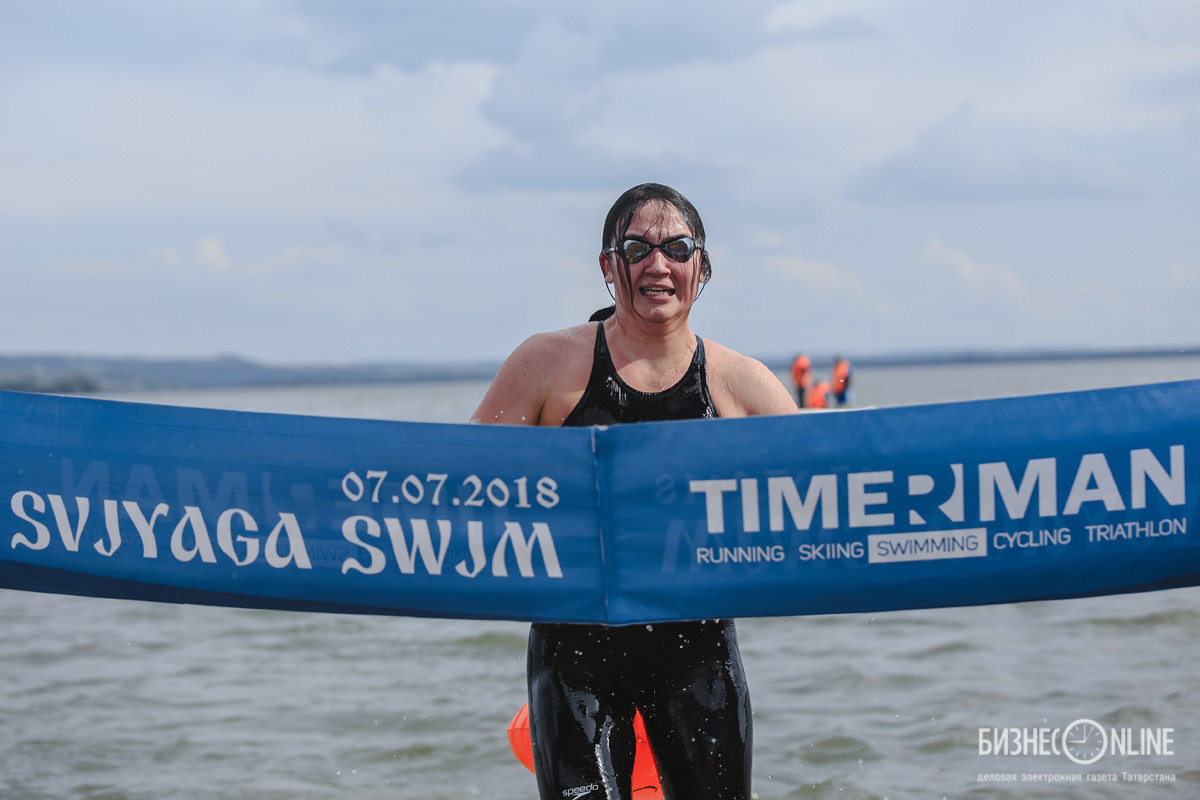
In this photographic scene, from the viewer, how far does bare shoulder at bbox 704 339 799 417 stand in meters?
3.04

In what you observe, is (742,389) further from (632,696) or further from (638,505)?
(632,696)

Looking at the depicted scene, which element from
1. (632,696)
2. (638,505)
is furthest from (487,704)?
(638,505)

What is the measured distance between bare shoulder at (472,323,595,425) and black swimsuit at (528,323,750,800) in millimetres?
39

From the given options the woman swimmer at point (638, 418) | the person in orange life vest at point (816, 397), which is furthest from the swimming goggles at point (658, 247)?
the person in orange life vest at point (816, 397)

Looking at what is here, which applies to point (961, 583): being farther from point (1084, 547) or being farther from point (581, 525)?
point (581, 525)

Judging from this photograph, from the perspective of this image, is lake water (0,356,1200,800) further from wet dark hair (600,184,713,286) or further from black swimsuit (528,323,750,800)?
wet dark hair (600,184,713,286)

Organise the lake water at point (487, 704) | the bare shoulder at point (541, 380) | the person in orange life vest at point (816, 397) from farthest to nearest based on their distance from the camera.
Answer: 1. the person in orange life vest at point (816, 397)
2. the lake water at point (487, 704)
3. the bare shoulder at point (541, 380)

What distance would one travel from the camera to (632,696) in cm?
302

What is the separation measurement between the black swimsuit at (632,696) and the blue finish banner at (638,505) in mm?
132

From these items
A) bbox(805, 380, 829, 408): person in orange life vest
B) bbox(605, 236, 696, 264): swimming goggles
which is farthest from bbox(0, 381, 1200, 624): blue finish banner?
bbox(805, 380, 829, 408): person in orange life vest

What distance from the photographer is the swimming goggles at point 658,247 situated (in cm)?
290

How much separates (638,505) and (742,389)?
464 millimetres

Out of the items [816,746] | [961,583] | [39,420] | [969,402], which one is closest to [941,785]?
[816,746]

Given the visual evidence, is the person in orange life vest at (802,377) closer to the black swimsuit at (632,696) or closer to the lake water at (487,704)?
the lake water at (487,704)
